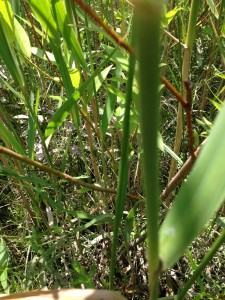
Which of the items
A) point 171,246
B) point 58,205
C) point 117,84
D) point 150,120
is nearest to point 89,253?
point 58,205

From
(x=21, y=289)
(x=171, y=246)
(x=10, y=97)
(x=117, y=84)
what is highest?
(x=10, y=97)

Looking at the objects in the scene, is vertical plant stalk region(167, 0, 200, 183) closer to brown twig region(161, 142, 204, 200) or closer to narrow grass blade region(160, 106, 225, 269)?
brown twig region(161, 142, 204, 200)

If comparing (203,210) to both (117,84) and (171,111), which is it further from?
(171,111)

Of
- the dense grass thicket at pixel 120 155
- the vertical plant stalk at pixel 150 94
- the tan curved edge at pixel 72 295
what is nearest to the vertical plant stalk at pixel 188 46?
the dense grass thicket at pixel 120 155

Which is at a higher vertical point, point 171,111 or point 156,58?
point 171,111

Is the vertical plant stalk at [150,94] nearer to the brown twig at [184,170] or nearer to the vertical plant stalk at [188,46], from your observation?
the brown twig at [184,170]
